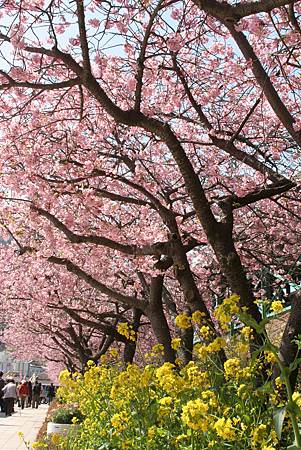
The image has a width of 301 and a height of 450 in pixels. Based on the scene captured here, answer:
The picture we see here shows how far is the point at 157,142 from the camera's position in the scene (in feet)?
27.3

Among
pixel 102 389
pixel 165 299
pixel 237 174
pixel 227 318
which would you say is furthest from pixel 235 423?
pixel 165 299

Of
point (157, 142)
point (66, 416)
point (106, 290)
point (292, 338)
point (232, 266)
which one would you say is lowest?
point (66, 416)

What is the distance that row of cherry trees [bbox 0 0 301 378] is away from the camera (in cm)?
511

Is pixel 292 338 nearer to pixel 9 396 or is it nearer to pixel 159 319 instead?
pixel 159 319

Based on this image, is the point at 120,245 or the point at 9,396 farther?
the point at 9,396

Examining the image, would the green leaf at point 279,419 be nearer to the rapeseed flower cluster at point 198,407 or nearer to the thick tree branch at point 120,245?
the rapeseed flower cluster at point 198,407

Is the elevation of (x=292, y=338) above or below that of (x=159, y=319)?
below

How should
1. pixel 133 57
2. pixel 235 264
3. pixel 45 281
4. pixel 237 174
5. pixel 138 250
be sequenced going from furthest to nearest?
pixel 45 281 → pixel 237 174 → pixel 138 250 → pixel 133 57 → pixel 235 264

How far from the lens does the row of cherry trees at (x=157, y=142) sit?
16.8 feet

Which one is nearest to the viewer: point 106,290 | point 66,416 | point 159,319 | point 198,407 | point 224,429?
point 224,429

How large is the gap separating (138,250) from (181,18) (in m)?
2.80

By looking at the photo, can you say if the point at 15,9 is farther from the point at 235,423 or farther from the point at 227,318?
the point at 235,423

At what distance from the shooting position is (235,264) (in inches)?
223

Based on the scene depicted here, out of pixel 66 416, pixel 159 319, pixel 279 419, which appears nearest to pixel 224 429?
pixel 279 419
